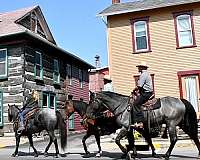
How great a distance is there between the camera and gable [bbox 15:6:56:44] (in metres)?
Answer: 24.7

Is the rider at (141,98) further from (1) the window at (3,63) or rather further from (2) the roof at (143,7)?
(1) the window at (3,63)

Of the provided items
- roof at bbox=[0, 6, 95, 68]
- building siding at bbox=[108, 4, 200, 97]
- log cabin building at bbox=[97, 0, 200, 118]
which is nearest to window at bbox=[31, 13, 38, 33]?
roof at bbox=[0, 6, 95, 68]

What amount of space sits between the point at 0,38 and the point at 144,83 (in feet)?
44.6

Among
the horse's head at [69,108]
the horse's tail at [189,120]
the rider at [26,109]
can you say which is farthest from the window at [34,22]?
the horse's tail at [189,120]

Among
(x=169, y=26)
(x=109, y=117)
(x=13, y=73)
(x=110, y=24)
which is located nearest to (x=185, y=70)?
(x=169, y=26)

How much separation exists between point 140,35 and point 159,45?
1.31 m

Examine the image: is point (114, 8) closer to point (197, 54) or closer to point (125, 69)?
point (125, 69)

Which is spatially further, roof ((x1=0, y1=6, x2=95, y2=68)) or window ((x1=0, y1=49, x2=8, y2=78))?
window ((x1=0, y1=49, x2=8, y2=78))

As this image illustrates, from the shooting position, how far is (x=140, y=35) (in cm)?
1975

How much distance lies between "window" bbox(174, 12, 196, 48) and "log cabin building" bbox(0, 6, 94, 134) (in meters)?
8.99

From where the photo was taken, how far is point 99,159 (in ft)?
34.0

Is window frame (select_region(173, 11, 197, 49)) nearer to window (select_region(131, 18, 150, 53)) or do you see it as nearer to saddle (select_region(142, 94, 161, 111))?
window (select_region(131, 18, 150, 53))

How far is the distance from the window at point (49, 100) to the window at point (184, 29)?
387 inches

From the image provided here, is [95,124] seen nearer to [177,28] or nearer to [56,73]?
[177,28]
